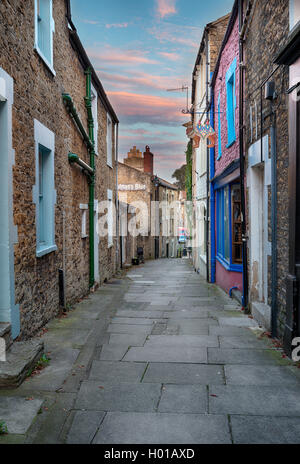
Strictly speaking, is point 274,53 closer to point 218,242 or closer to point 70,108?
point 70,108

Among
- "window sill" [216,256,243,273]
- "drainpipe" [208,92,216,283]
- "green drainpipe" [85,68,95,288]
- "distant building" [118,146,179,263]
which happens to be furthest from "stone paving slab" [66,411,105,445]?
"distant building" [118,146,179,263]

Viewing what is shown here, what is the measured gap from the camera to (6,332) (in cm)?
477

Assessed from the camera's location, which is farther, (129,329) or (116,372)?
(129,329)

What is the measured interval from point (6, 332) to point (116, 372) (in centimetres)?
135

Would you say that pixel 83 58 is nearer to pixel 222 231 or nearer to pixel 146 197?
pixel 222 231

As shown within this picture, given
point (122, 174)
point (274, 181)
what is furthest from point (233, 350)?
point (122, 174)

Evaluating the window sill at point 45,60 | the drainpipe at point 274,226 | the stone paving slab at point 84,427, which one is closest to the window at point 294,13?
the drainpipe at point 274,226

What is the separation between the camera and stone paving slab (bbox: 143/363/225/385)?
4523 millimetres

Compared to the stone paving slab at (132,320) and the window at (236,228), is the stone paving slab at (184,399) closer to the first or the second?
the stone paving slab at (132,320)

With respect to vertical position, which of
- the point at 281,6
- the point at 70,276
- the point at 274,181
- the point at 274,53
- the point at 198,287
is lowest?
the point at 198,287

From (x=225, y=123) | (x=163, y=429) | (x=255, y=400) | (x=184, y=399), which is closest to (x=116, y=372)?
(x=184, y=399)

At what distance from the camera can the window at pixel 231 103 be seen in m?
10.1
